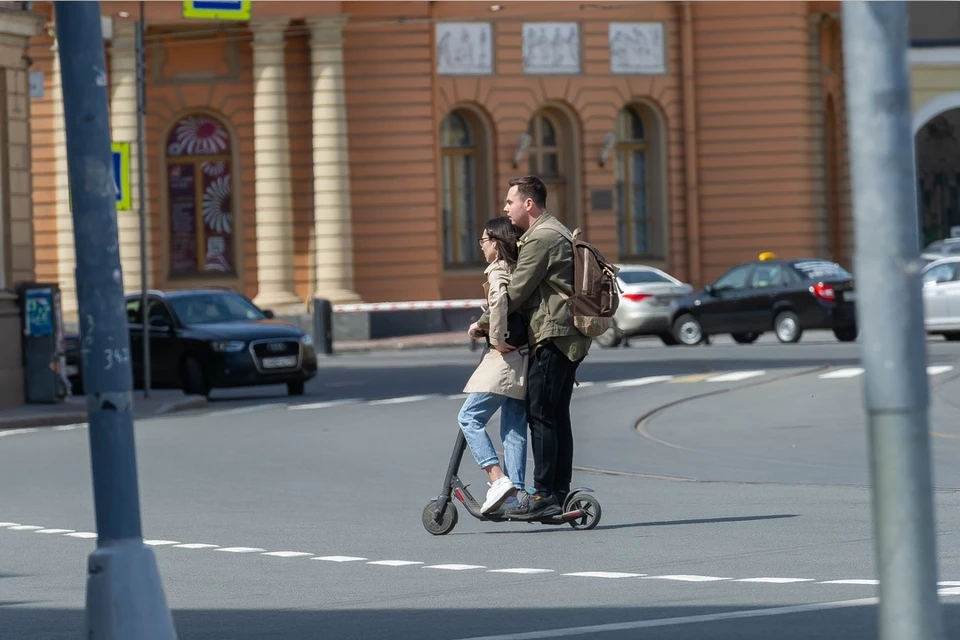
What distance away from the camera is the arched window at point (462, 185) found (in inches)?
1634

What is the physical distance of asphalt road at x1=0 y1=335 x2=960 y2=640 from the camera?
25.7ft

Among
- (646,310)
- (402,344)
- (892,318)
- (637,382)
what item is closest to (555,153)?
(402,344)

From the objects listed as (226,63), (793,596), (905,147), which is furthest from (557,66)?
(905,147)

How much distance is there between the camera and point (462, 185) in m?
41.8

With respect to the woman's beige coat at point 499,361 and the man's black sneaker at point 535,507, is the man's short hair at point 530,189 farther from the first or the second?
the man's black sneaker at point 535,507

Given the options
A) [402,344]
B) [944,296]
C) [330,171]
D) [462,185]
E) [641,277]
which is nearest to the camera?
[944,296]

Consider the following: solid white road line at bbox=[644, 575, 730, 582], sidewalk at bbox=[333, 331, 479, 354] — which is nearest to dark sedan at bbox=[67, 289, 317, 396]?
sidewalk at bbox=[333, 331, 479, 354]

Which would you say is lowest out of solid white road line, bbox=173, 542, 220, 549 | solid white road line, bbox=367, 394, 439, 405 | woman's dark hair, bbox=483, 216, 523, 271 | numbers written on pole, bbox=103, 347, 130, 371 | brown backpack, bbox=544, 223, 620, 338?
solid white road line, bbox=173, 542, 220, 549

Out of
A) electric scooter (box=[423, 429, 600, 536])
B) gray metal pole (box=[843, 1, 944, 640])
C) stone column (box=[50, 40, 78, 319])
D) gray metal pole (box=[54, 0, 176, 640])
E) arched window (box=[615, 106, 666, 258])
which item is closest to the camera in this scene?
gray metal pole (box=[843, 1, 944, 640])

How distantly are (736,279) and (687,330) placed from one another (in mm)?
1251

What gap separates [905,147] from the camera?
174 inches

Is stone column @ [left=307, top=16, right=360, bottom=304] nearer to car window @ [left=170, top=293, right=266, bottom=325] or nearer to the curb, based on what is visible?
car window @ [left=170, top=293, right=266, bottom=325]

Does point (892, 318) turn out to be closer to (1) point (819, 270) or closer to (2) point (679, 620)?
(2) point (679, 620)

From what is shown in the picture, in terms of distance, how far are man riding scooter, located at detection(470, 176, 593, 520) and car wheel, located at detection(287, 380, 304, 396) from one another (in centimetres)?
1436
